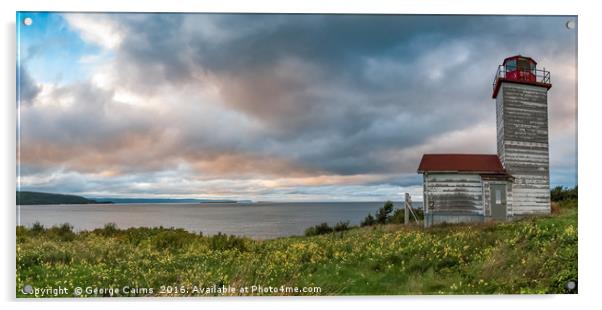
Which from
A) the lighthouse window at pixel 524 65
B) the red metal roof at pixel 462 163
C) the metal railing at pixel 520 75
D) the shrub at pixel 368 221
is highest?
the lighthouse window at pixel 524 65

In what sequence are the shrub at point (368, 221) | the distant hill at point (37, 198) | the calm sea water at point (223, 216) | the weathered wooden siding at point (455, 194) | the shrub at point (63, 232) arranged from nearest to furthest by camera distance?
the distant hill at point (37, 198) < the shrub at point (63, 232) < the calm sea water at point (223, 216) < the shrub at point (368, 221) < the weathered wooden siding at point (455, 194)

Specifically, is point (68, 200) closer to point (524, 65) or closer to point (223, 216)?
point (223, 216)

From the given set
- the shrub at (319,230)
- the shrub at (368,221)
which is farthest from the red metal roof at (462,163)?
the shrub at (319,230)

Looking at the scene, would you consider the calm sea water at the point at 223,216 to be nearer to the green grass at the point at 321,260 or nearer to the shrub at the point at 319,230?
the shrub at the point at 319,230

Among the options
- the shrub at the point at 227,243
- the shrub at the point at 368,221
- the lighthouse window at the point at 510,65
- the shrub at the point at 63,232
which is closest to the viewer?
the shrub at the point at 63,232

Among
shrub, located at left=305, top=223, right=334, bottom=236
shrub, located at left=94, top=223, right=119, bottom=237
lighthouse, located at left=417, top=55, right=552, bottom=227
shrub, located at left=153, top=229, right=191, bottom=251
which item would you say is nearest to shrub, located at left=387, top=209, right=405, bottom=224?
lighthouse, located at left=417, top=55, right=552, bottom=227

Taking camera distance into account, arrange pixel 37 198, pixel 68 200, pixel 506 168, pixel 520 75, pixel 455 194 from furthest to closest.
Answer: pixel 455 194, pixel 506 168, pixel 520 75, pixel 68 200, pixel 37 198

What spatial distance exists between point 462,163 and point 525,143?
1.29 metres

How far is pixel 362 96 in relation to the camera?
753cm

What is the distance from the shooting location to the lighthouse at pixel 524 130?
7586 millimetres

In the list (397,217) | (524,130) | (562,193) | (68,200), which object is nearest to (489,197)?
(562,193)

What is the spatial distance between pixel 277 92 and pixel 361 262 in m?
3.40

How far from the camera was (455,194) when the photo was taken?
26.3 ft

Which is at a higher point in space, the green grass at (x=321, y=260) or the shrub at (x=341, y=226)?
the shrub at (x=341, y=226)
